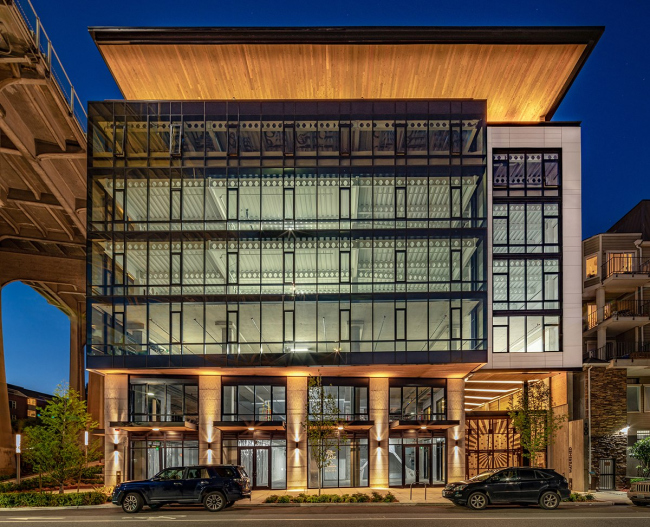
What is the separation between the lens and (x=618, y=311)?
4000cm

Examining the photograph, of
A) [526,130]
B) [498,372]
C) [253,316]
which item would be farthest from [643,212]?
[253,316]

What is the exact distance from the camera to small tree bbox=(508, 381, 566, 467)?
36.0 meters

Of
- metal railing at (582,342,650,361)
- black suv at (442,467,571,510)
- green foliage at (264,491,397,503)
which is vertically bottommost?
green foliage at (264,491,397,503)

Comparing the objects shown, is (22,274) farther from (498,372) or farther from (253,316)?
(498,372)

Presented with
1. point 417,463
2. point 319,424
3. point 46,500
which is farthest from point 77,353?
point 319,424

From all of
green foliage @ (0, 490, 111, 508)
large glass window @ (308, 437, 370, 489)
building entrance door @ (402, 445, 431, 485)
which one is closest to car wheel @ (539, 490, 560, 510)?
building entrance door @ (402, 445, 431, 485)

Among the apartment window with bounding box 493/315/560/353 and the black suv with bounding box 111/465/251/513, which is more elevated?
the apartment window with bounding box 493/315/560/353

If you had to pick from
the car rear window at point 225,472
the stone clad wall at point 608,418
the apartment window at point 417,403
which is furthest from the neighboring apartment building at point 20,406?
the stone clad wall at point 608,418

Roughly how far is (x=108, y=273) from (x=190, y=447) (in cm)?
1091

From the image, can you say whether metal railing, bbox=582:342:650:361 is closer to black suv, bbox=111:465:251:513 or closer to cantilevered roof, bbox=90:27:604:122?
cantilevered roof, bbox=90:27:604:122

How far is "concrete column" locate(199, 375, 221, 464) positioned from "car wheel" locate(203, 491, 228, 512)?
42.0 ft

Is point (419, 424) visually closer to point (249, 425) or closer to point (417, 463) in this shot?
point (417, 463)

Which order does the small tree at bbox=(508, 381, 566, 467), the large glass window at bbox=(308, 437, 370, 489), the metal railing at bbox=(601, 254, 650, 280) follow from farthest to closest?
the metal railing at bbox=(601, 254, 650, 280) → the large glass window at bbox=(308, 437, 370, 489) → the small tree at bbox=(508, 381, 566, 467)

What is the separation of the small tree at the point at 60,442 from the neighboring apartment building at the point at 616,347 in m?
26.9
